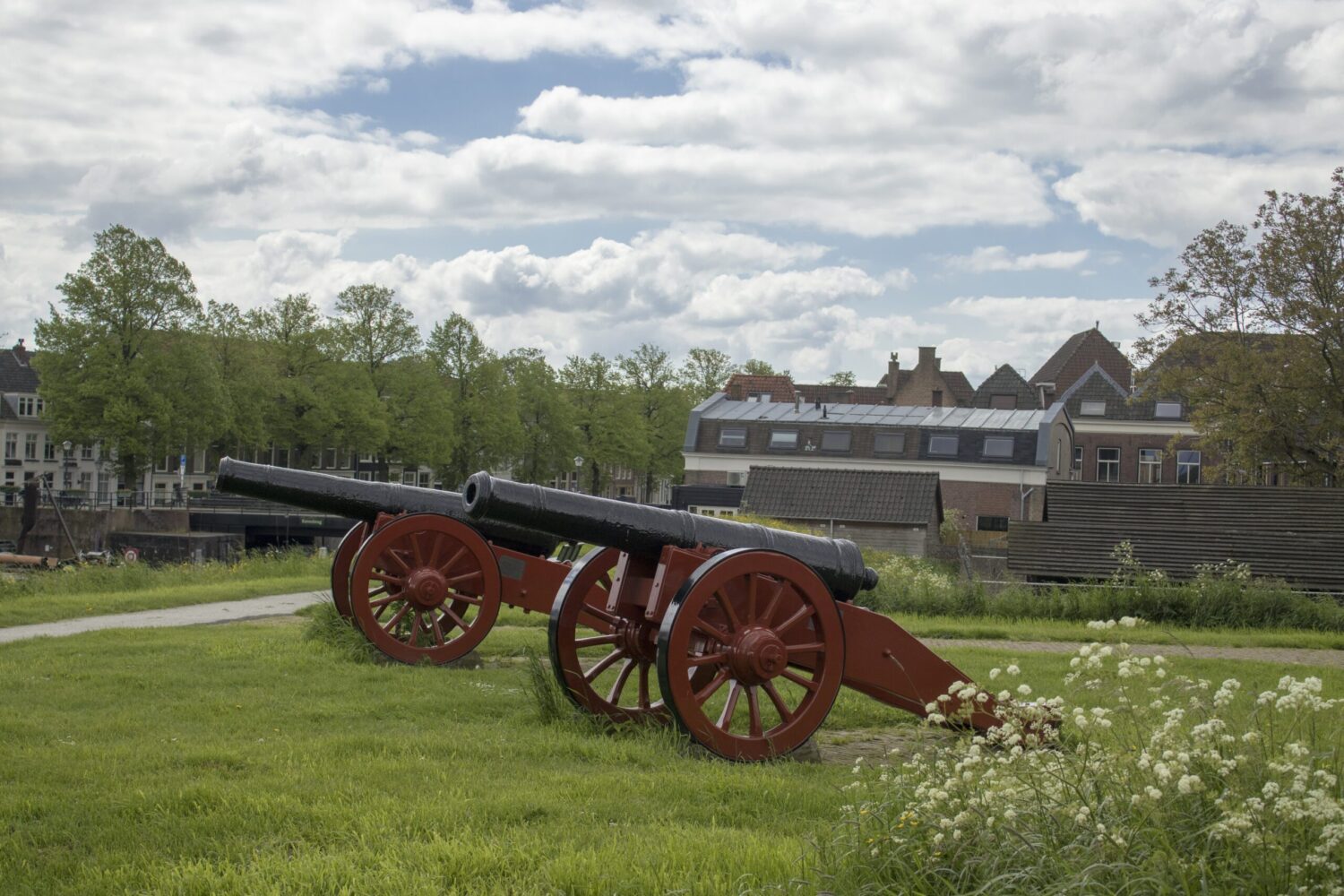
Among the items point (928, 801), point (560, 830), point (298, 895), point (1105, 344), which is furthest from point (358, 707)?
point (1105, 344)

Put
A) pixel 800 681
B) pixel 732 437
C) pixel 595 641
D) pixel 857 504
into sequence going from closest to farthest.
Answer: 1. pixel 800 681
2. pixel 595 641
3. pixel 857 504
4. pixel 732 437

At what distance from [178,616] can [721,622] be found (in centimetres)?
1077

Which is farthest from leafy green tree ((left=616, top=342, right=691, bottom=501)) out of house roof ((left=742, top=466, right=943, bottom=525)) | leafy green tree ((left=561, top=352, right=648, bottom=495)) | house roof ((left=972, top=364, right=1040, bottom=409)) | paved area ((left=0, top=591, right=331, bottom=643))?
paved area ((left=0, top=591, right=331, bottom=643))

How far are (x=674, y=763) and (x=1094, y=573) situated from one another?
1853 cm

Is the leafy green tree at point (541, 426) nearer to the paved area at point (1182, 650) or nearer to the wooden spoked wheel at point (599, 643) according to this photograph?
the paved area at point (1182, 650)

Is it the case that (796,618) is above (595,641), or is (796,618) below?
above

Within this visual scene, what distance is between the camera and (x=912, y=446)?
54.8 m

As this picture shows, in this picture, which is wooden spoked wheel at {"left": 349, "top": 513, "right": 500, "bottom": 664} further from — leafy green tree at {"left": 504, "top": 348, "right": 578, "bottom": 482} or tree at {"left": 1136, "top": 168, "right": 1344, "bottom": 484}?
leafy green tree at {"left": 504, "top": 348, "right": 578, "bottom": 482}

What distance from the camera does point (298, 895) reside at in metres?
4.51

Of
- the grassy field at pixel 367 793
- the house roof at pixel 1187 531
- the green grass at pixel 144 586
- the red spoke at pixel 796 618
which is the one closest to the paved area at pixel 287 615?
the green grass at pixel 144 586

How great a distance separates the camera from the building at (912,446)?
53.0m

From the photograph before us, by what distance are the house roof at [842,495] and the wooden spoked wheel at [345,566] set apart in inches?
903

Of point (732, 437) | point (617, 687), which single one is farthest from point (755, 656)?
point (732, 437)

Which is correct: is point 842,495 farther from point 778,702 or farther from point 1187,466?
point 1187,466
